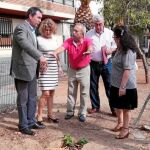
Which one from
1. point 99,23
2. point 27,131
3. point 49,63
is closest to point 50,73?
point 49,63

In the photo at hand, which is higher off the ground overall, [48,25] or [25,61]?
[48,25]

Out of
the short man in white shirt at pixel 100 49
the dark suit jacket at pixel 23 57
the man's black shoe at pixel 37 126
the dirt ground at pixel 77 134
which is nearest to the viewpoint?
the dirt ground at pixel 77 134

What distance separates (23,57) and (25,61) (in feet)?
0.22

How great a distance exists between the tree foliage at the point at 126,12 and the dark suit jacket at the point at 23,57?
10014 millimetres

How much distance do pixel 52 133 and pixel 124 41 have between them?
1859 millimetres

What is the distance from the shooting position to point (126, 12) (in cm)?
1727

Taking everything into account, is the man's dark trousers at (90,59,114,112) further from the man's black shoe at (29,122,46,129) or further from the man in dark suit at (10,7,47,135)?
the man in dark suit at (10,7,47,135)

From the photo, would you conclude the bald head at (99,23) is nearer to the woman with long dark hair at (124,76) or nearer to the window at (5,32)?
the woman with long dark hair at (124,76)

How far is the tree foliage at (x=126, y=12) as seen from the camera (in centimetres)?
1727

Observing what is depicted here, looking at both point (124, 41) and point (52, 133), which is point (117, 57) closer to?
point (124, 41)

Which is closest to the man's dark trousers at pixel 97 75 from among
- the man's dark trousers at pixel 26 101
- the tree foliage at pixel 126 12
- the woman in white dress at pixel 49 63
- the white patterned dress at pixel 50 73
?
the woman in white dress at pixel 49 63

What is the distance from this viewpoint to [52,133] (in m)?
6.91

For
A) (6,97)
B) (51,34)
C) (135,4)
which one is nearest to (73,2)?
(135,4)

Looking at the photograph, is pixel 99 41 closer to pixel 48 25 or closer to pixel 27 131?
pixel 48 25
